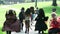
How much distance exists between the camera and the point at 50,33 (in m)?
10.8

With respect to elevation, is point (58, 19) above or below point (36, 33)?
above

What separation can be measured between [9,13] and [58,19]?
218 cm

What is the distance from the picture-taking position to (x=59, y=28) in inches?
419

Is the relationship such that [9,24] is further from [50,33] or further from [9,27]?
[50,33]

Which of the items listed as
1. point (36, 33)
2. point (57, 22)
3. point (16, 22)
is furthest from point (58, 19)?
point (36, 33)

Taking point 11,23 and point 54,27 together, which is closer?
point 54,27

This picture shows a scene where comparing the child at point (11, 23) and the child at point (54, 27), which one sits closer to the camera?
the child at point (54, 27)

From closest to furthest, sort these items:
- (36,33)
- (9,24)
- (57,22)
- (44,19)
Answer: (57,22) → (9,24) → (44,19) → (36,33)

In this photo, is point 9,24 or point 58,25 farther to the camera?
point 9,24

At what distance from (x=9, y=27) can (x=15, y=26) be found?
337 mm

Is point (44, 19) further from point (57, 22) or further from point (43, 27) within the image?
point (57, 22)

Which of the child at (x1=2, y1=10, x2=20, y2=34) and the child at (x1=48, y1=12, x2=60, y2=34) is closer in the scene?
the child at (x1=48, y1=12, x2=60, y2=34)

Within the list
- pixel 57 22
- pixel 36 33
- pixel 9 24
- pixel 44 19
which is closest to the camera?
pixel 57 22

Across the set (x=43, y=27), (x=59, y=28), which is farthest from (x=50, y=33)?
(x=43, y=27)
